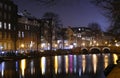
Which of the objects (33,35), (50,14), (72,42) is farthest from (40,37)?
(72,42)

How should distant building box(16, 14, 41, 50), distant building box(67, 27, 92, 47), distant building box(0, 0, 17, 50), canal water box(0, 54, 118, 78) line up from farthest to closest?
distant building box(67, 27, 92, 47) → distant building box(16, 14, 41, 50) → distant building box(0, 0, 17, 50) → canal water box(0, 54, 118, 78)

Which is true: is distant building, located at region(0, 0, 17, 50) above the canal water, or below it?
above

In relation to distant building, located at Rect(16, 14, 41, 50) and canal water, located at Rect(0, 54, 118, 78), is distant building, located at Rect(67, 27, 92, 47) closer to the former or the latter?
distant building, located at Rect(16, 14, 41, 50)

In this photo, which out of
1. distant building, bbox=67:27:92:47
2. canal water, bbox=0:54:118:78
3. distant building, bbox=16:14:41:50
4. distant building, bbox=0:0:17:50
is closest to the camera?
canal water, bbox=0:54:118:78

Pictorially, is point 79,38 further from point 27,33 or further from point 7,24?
point 7,24

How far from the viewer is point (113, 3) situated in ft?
45.1

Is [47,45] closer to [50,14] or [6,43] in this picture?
[50,14]

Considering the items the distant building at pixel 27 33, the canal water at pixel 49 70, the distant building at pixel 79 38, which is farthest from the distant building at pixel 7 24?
the distant building at pixel 79 38

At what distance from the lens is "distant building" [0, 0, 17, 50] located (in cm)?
8391

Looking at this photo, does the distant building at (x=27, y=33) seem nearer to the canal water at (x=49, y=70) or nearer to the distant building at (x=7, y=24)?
the distant building at (x=7, y=24)

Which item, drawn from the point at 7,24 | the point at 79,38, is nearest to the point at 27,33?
the point at 7,24

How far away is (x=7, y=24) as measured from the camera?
8675 cm

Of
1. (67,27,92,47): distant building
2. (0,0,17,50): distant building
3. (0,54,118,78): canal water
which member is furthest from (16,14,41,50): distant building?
(67,27,92,47): distant building

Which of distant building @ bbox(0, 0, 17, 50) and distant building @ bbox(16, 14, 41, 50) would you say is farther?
distant building @ bbox(16, 14, 41, 50)
